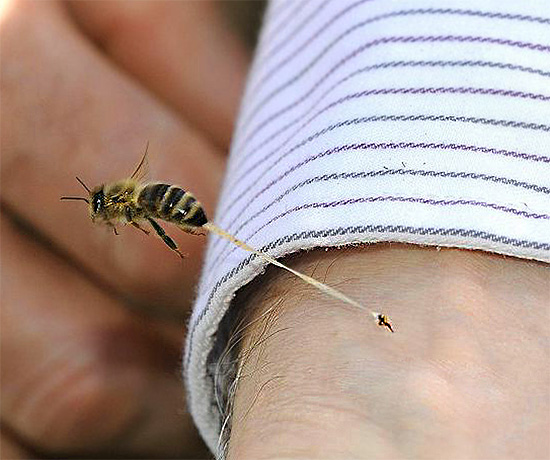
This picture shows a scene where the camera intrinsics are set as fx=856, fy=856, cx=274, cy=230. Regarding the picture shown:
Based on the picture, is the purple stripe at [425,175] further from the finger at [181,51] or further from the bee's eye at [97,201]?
Result: the finger at [181,51]

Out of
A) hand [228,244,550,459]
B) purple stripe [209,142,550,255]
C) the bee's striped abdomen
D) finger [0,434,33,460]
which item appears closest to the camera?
hand [228,244,550,459]

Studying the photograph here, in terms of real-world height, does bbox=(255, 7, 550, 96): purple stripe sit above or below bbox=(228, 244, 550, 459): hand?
above

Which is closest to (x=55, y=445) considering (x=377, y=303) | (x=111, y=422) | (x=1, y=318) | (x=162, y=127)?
(x=111, y=422)

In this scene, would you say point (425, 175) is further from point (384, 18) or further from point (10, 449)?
point (10, 449)

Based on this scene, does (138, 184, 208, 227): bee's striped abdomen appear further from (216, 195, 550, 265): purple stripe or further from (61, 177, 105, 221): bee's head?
(216, 195, 550, 265): purple stripe

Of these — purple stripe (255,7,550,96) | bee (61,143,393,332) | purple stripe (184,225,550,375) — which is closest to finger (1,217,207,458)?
bee (61,143,393,332)

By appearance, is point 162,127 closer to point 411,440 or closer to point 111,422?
point 111,422

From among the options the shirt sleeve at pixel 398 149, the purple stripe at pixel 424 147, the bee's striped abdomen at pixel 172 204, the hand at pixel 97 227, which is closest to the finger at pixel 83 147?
the hand at pixel 97 227

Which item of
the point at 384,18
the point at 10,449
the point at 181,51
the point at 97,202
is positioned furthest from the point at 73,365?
the point at 384,18

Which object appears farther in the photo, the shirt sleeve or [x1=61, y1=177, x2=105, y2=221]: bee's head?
[x1=61, y1=177, x2=105, y2=221]: bee's head
